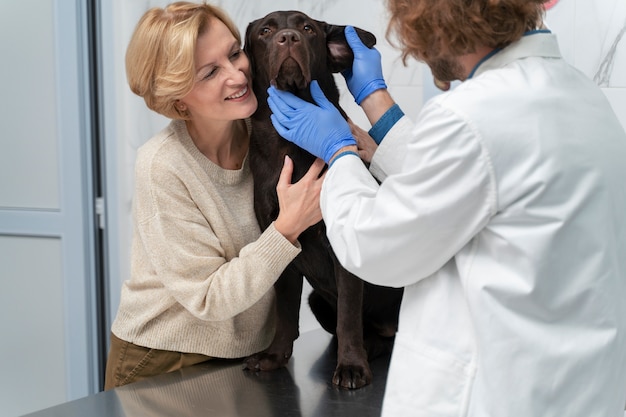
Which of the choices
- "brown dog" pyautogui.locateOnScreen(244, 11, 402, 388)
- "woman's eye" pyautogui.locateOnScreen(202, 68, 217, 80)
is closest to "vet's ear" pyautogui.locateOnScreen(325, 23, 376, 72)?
"brown dog" pyautogui.locateOnScreen(244, 11, 402, 388)

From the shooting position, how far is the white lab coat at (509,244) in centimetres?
96

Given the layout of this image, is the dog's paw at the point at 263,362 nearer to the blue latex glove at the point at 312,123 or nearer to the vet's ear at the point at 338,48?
the blue latex glove at the point at 312,123

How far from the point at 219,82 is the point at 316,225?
12.9 inches

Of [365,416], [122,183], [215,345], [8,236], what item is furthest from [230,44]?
[8,236]

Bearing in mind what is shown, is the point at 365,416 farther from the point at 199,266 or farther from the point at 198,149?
the point at 198,149

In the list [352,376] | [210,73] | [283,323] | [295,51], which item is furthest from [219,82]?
[352,376]

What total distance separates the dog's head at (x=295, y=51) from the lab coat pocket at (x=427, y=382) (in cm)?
59

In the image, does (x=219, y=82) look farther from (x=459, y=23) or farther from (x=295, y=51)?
(x=459, y=23)

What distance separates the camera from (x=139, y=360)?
1.66 meters

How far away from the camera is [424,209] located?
3.21 ft

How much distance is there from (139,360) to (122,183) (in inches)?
45.0

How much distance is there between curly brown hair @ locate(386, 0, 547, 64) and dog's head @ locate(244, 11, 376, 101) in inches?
15.4

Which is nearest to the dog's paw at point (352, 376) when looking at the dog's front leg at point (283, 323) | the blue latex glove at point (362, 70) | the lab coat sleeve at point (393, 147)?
the dog's front leg at point (283, 323)

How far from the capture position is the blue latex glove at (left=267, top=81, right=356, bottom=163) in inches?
54.7
